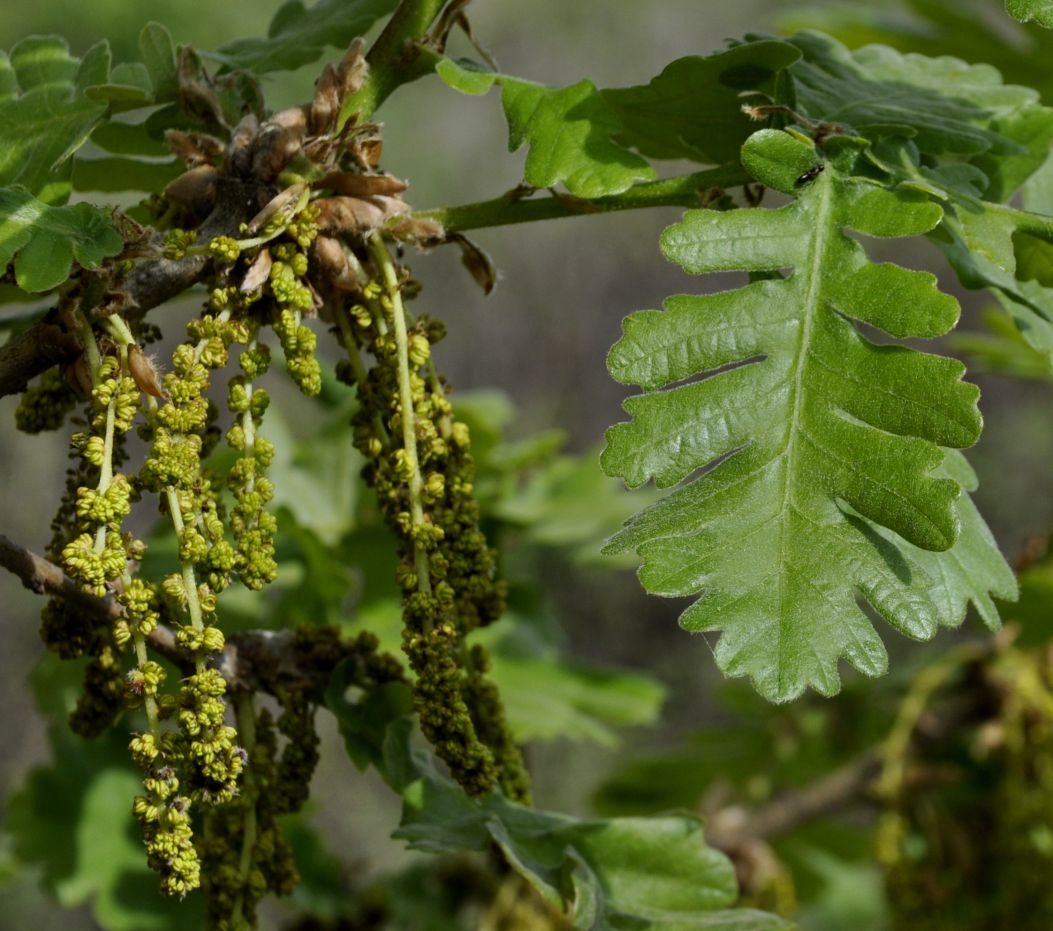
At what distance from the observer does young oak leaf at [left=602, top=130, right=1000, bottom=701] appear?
0.86 meters

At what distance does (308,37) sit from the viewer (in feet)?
3.87

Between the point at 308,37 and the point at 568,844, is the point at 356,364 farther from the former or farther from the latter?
the point at 568,844

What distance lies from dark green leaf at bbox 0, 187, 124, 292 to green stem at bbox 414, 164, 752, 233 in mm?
242

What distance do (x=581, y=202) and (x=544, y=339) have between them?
8.46 metres

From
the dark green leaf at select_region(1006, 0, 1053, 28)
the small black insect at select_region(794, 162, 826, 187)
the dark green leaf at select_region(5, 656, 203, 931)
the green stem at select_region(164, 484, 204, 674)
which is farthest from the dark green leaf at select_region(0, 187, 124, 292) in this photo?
the dark green leaf at select_region(5, 656, 203, 931)

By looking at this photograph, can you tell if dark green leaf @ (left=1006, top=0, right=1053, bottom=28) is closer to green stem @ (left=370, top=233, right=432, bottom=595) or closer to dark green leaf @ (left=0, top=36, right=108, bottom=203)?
green stem @ (left=370, top=233, right=432, bottom=595)

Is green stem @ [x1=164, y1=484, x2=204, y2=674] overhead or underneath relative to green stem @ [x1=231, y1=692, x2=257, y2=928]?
overhead

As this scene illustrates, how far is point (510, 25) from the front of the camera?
11.5m

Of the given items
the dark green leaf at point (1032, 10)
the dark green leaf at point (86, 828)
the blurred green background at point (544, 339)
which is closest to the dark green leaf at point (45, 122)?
the dark green leaf at point (1032, 10)

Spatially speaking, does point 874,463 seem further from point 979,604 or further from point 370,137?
point 370,137

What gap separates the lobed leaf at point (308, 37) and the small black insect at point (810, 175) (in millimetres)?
445

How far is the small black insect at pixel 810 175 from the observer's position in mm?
937

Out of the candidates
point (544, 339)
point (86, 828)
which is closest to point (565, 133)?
point (86, 828)

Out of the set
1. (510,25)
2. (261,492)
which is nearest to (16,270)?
(261,492)
